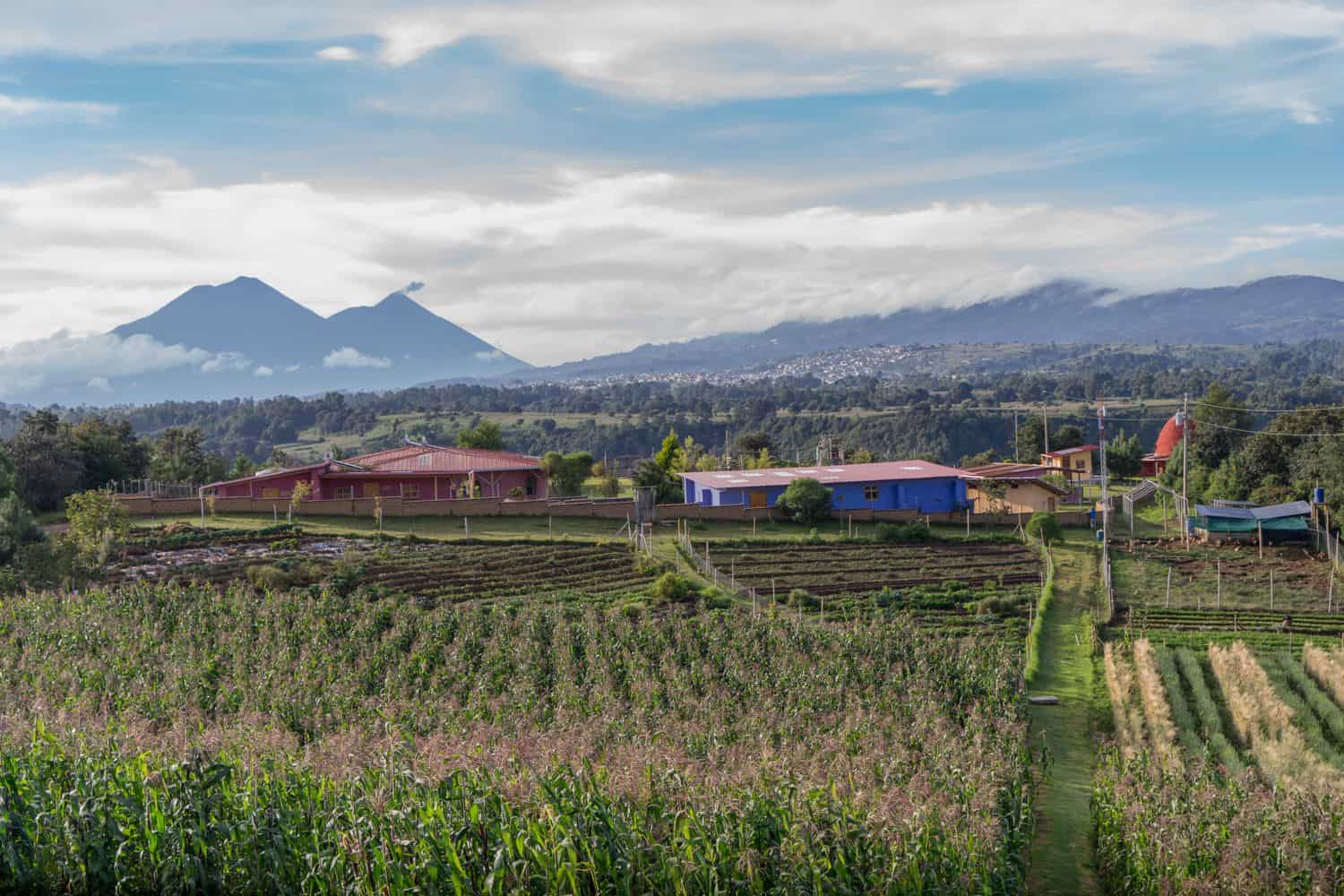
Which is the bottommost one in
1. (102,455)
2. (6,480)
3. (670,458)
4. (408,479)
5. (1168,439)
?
(1168,439)

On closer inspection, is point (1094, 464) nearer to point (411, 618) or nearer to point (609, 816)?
point (411, 618)

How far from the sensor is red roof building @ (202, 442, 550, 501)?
48938 mm

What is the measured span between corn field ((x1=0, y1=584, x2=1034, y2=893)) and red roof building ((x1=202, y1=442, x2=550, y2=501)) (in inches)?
1042

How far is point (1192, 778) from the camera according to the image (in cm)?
1436

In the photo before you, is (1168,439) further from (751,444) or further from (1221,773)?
(1221,773)

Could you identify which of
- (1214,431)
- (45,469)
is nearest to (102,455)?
(45,469)

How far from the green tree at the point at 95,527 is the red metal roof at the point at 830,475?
2210cm

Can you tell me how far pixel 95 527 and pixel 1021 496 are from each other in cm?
3619

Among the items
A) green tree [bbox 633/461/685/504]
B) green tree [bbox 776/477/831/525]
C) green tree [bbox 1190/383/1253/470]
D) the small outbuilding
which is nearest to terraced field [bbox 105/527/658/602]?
green tree [bbox 776/477/831/525]

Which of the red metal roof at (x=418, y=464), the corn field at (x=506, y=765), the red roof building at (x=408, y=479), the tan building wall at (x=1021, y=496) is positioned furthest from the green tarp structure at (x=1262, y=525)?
the red metal roof at (x=418, y=464)

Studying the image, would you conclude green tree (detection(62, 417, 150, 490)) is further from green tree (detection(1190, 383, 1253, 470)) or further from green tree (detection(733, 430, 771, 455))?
green tree (detection(1190, 383, 1253, 470))

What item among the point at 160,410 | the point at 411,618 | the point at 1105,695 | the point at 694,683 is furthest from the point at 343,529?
the point at 160,410

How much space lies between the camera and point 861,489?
48.4 metres

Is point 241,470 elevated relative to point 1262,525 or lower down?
elevated
